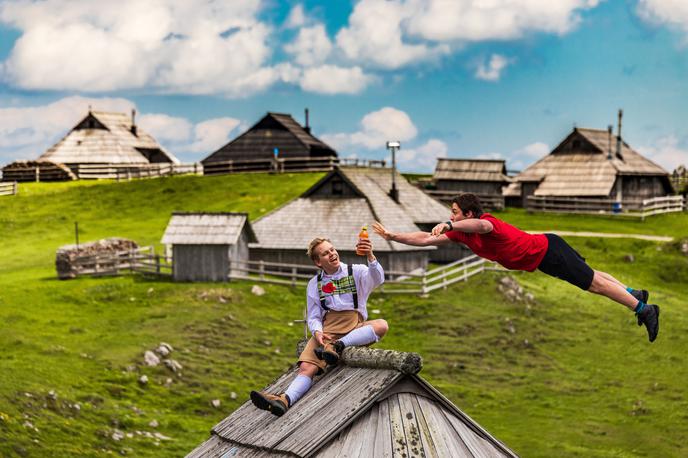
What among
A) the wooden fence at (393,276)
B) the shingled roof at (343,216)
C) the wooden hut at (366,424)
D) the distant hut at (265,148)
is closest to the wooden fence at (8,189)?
the distant hut at (265,148)

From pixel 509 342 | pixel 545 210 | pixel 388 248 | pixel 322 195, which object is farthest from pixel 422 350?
pixel 545 210

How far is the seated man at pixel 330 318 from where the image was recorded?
9.05 metres

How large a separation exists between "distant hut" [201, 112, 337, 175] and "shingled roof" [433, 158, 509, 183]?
996 centimetres

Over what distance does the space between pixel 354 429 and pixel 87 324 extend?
24506mm

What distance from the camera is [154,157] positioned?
281 ft

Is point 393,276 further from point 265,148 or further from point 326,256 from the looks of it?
point 265,148

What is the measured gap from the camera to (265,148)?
7238cm

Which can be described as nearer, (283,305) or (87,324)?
(87,324)

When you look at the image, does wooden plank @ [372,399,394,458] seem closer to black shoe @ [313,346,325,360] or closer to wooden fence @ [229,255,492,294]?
black shoe @ [313,346,325,360]

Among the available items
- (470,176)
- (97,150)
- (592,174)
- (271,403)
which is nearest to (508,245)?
(271,403)

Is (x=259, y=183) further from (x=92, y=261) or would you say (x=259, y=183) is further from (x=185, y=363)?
Result: (x=185, y=363)

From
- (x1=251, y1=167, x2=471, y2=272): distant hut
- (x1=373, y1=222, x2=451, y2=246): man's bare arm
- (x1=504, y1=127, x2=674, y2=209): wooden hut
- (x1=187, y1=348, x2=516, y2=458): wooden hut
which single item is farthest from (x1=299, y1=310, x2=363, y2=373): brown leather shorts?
(x1=504, y1=127, x2=674, y2=209): wooden hut

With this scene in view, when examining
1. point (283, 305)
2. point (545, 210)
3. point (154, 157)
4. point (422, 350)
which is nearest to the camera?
point (422, 350)

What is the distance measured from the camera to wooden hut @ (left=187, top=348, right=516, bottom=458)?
8.21 m
